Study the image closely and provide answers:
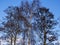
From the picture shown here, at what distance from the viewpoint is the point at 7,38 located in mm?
33906

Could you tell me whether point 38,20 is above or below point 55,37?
above

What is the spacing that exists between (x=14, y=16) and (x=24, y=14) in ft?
5.76

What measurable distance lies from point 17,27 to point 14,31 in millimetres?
841

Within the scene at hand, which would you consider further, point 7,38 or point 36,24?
point 7,38

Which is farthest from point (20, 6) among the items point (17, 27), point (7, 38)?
point (7, 38)

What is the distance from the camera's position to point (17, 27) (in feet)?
105

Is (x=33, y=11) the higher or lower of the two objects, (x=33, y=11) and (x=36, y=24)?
the higher

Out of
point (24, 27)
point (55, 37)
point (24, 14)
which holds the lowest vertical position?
point (55, 37)

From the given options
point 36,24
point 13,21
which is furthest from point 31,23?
point 13,21

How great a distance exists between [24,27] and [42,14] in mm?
3708

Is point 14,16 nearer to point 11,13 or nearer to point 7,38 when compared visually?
point 11,13

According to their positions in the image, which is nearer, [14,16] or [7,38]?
[14,16]

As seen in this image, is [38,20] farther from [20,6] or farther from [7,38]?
[7,38]

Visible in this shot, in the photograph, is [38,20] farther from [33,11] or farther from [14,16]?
[14,16]
